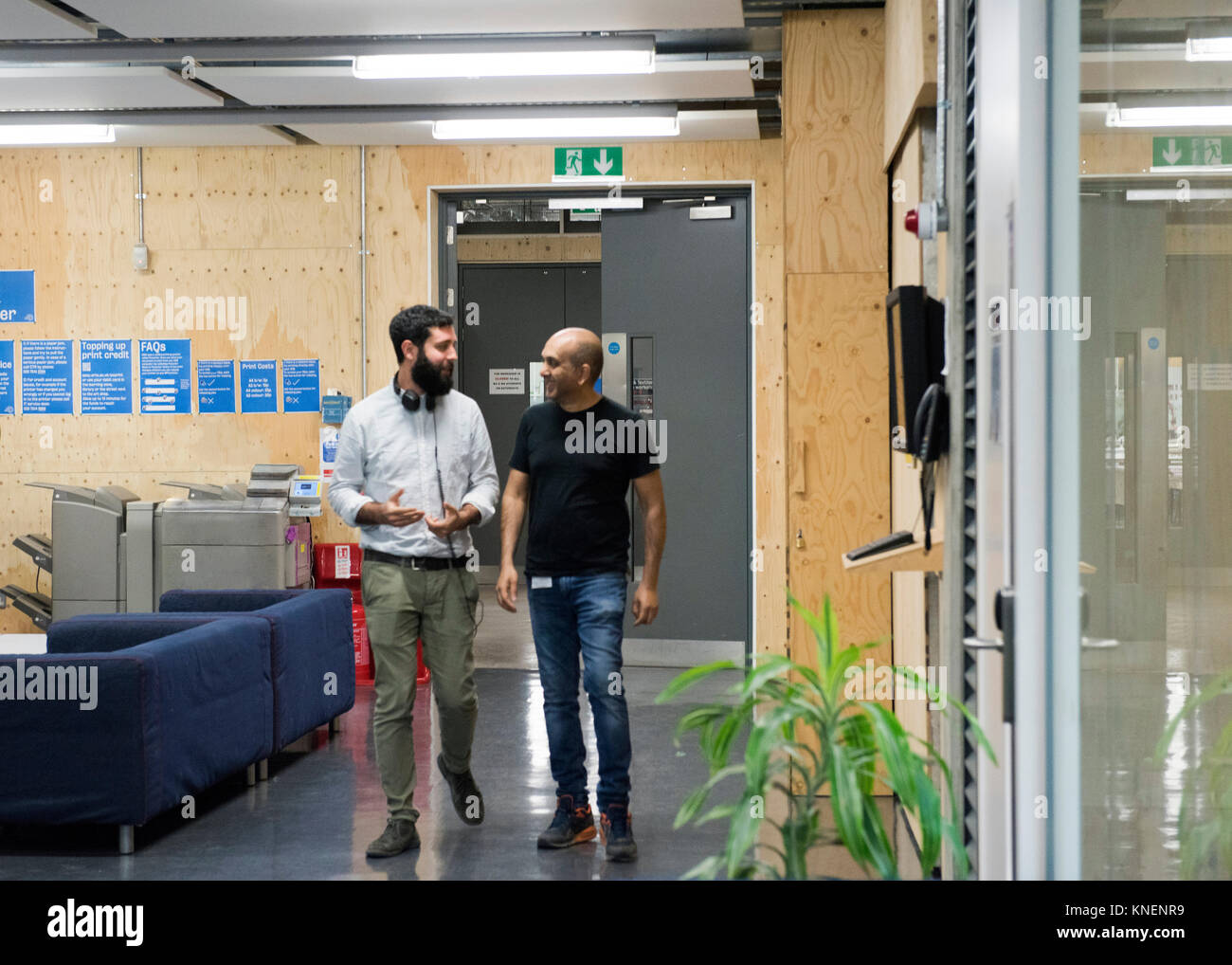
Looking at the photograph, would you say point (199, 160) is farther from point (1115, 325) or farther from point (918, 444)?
point (1115, 325)

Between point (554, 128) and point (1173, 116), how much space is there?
230 inches

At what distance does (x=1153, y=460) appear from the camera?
75.9 inches

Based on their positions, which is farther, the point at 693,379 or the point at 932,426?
the point at 693,379

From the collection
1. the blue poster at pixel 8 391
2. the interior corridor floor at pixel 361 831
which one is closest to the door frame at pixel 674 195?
the interior corridor floor at pixel 361 831

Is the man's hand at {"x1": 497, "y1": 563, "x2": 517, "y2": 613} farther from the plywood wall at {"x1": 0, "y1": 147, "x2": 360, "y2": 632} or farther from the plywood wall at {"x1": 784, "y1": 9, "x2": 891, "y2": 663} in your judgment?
the plywood wall at {"x1": 0, "y1": 147, "x2": 360, "y2": 632}

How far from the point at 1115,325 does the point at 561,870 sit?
2.59 meters

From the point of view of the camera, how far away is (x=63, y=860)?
4094mm

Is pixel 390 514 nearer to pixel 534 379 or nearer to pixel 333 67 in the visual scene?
pixel 333 67

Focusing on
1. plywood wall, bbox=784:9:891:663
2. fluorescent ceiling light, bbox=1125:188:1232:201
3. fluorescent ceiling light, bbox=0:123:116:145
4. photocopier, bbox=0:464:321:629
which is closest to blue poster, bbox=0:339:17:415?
photocopier, bbox=0:464:321:629

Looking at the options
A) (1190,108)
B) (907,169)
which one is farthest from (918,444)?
(907,169)

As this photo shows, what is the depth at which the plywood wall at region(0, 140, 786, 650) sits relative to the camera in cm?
786

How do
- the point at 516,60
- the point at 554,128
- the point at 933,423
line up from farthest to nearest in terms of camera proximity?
1. the point at 554,128
2. the point at 516,60
3. the point at 933,423

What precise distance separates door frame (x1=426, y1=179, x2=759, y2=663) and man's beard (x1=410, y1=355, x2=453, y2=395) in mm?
3750

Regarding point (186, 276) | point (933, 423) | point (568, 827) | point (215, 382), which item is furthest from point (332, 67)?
point (933, 423)
